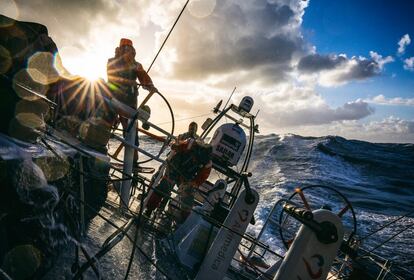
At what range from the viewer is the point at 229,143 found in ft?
28.8

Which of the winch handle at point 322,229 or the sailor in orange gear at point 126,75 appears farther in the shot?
the sailor in orange gear at point 126,75

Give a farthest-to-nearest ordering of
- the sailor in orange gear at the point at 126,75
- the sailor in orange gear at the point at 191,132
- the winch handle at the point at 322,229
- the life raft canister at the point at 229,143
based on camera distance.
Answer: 1. the life raft canister at the point at 229,143
2. the sailor in orange gear at the point at 191,132
3. the sailor in orange gear at the point at 126,75
4. the winch handle at the point at 322,229

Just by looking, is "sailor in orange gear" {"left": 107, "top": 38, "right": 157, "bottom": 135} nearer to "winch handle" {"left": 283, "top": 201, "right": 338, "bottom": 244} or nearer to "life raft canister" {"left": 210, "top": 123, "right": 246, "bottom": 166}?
"winch handle" {"left": 283, "top": 201, "right": 338, "bottom": 244}

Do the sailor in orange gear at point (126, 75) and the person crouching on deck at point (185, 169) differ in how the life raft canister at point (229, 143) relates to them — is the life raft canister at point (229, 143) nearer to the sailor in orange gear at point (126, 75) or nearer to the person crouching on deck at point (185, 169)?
the person crouching on deck at point (185, 169)

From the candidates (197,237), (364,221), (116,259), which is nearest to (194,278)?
(197,237)

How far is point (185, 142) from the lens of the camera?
5348 millimetres

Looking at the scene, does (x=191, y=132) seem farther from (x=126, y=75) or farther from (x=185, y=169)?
(x=126, y=75)

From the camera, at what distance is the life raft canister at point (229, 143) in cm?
864

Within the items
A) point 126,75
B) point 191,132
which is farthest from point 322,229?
point 191,132

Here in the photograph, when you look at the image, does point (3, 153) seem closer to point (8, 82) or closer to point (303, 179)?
point (8, 82)

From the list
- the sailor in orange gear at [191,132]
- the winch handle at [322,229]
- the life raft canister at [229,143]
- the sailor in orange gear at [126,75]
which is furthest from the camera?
the life raft canister at [229,143]

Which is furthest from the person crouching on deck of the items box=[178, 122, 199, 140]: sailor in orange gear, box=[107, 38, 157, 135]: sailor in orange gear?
box=[178, 122, 199, 140]: sailor in orange gear

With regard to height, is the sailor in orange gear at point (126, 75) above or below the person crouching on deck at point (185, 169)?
above

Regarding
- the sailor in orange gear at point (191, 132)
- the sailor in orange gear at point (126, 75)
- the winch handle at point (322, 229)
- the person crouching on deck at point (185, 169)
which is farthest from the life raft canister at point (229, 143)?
the winch handle at point (322, 229)
